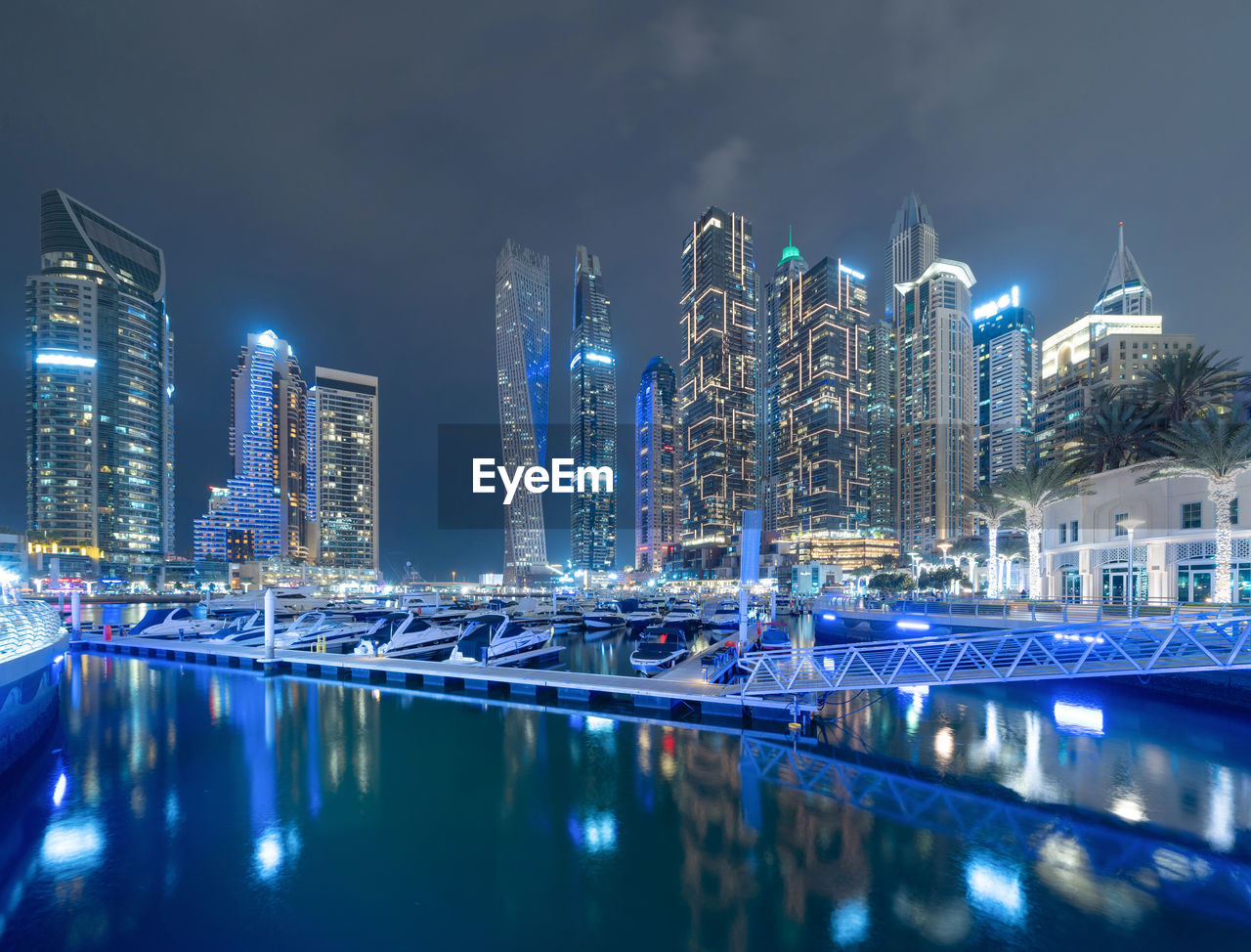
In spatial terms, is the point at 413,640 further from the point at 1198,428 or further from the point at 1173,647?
the point at 1198,428

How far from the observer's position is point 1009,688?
31922 mm

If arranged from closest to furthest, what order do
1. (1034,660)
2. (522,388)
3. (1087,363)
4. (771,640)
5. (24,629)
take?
(1034,660) < (24,629) < (771,640) < (1087,363) < (522,388)

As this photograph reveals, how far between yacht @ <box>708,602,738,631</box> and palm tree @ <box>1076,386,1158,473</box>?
33.2 metres

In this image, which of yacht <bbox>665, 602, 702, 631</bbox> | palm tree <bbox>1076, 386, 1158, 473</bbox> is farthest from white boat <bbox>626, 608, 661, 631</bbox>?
palm tree <bbox>1076, 386, 1158, 473</bbox>

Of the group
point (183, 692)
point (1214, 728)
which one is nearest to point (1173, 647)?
point (1214, 728)

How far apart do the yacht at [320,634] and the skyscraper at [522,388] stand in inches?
4535

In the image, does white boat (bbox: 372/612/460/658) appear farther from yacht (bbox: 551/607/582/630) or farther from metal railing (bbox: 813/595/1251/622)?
metal railing (bbox: 813/595/1251/622)

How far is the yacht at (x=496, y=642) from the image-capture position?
37531 mm

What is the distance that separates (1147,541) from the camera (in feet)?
119

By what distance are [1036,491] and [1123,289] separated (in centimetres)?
19699

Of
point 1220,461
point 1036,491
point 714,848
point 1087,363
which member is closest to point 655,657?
point 714,848

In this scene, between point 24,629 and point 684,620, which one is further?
point 684,620

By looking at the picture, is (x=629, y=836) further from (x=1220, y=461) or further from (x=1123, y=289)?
(x=1123, y=289)

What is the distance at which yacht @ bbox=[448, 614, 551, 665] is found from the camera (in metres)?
37.5
